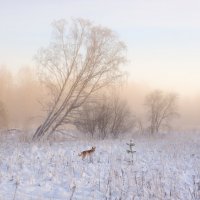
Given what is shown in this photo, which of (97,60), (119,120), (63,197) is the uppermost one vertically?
(97,60)

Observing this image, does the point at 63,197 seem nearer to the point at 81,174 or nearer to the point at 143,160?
the point at 81,174

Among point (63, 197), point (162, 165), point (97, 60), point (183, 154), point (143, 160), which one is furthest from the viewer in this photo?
point (97, 60)

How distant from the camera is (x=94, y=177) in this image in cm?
991

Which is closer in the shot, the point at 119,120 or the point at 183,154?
the point at 183,154

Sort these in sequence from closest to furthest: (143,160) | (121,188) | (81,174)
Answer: (121,188) < (81,174) < (143,160)

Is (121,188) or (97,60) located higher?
(97,60)

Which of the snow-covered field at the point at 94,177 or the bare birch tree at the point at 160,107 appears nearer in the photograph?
the snow-covered field at the point at 94,177

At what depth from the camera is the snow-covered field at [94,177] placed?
838 cm

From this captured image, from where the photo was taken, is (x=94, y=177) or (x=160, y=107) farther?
(x=160, y=107)

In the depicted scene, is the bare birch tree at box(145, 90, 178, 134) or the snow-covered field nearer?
the snow-covered field

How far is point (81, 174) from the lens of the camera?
1004 cm

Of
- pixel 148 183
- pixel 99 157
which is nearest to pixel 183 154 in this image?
pixel 99 157

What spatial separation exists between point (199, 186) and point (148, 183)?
124 cm

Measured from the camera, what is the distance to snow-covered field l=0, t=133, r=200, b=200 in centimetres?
838
